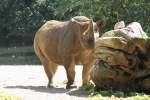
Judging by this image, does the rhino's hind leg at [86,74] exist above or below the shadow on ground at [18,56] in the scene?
above

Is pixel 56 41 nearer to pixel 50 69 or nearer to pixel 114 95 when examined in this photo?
pixel 50 69

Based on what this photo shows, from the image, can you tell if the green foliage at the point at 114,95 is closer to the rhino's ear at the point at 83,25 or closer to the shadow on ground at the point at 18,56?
the rhino's ear at the point at 83,25

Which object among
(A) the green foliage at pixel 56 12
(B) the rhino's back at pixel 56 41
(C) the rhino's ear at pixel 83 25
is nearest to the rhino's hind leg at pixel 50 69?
(B) the rhino's back at pixel 56 41

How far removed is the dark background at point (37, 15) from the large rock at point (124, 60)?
42.0 ft

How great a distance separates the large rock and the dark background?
12805mm

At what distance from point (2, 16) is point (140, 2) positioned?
459 inches

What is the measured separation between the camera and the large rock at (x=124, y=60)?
9.71 metres

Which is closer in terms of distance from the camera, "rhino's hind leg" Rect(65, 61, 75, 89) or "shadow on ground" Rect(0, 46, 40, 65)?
"rhino's hind leg" Rect(65, 61, 75, 89)

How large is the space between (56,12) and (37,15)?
4.09 meters

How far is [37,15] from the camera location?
100 ft

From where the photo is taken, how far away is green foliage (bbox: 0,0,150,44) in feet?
76.6

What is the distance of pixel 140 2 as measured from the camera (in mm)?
23359

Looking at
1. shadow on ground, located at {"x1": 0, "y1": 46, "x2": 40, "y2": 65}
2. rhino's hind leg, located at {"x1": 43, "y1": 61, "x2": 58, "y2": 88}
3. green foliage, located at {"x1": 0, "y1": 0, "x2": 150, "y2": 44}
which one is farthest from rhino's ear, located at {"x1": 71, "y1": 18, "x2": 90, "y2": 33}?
shadow on ground, located at {"x1": 0, "y1": 46, "x2": 40, "y2": 65}

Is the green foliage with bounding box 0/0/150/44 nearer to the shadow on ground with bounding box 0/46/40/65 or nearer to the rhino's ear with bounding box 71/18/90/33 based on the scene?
the shadow on ground with bounding box 0/46/40/65
